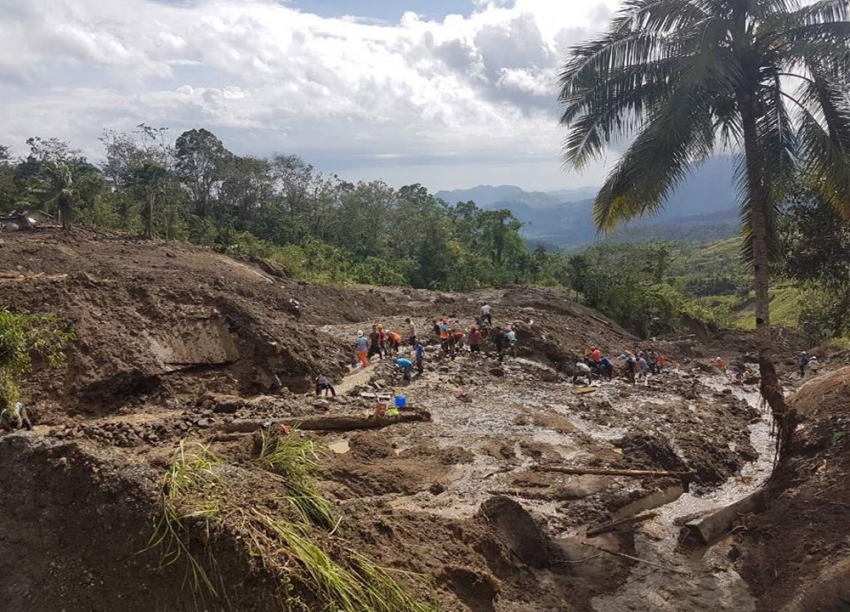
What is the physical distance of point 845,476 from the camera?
7805mm

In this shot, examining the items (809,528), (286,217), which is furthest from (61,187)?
(809,528)

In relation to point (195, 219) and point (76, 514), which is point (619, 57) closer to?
point (76, 514)

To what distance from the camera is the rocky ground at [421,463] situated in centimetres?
430

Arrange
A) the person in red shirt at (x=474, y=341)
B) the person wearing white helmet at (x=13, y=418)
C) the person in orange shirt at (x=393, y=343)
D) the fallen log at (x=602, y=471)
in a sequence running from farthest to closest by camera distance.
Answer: the person in red shirt at (x=474, y=341), the person in orange shirt at (x=393, y=343), the person wearing white helmet at (x=13, y=418), the fallen log at (x=602, y=471)

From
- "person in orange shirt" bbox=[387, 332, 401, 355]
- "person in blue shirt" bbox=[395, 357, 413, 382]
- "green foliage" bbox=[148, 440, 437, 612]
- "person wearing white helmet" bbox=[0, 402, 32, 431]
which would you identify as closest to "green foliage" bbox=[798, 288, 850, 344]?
"person in orange shirt" bbox=[387, 332, 401, 355]

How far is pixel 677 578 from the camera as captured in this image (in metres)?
7.30

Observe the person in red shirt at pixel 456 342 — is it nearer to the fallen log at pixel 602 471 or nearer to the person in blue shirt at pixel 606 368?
the person in blue shirt at pixel 606 368

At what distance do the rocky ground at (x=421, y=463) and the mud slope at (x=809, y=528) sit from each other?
0.03 meters

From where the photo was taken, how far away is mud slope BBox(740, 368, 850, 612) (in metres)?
6.07

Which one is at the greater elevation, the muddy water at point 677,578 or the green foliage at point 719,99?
the green foliage at point 719,99

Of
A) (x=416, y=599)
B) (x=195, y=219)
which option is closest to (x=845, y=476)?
(x=416, y=599)

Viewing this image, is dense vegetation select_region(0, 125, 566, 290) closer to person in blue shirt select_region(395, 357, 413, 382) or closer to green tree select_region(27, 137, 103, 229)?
green tree select_region(27, 137, 103, 229)

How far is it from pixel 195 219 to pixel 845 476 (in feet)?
147

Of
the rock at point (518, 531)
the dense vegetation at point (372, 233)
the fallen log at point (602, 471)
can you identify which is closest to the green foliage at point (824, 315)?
the dense vegetation at point (372, 233)
